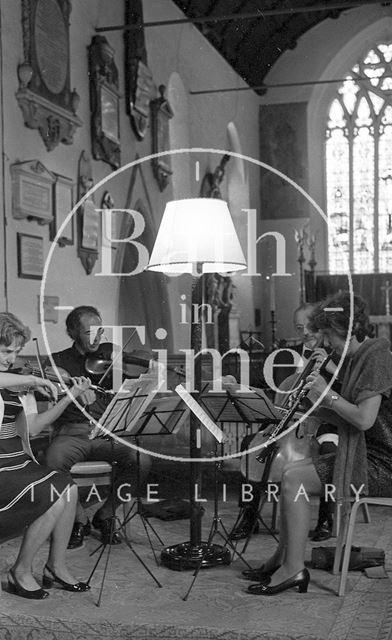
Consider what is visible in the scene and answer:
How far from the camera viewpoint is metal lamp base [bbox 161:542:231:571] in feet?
13.3

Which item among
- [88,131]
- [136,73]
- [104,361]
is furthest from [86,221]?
[104,361]

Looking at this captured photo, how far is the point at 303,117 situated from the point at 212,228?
44.3ft

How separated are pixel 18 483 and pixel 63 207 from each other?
4.77 meters

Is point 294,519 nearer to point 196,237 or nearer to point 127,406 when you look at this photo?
point 127,406

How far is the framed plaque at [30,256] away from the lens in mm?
7262

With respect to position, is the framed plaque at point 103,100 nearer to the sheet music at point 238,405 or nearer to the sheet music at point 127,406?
the sheet music at point 238,405

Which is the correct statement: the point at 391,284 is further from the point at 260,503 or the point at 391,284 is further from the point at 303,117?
the point at 260,503

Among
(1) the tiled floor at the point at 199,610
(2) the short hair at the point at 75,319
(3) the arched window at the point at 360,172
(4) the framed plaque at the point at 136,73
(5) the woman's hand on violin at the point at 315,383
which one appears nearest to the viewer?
(1) the tiled floor at the point at 199,610

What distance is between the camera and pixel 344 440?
3.76 m

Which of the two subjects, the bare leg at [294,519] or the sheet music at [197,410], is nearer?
the bare leg at [294,519]

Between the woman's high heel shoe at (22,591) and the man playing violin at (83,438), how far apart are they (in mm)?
859

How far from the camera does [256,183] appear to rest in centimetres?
1695

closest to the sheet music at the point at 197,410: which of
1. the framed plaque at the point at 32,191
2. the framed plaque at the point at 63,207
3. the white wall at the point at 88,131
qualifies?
the white wall at the point at 88,131

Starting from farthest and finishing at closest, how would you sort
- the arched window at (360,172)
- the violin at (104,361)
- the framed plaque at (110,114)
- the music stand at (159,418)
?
the arched window at (360,172) < the framed plaque at (110,114) < the violin at (104,361) < the music stand at (159,418)
